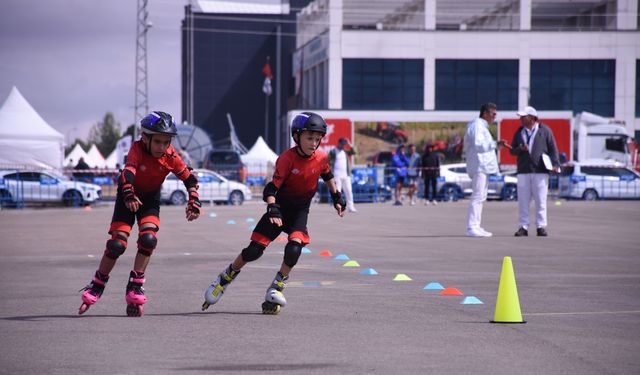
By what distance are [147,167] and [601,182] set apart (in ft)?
104

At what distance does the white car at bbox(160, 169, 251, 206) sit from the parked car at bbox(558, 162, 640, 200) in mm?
11456

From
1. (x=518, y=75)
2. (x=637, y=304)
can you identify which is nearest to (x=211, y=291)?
(x=637, y=304)

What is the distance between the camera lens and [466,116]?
6028cm

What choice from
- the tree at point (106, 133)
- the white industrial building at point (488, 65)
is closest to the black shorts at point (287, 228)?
the white industrial building at point (488, 65)

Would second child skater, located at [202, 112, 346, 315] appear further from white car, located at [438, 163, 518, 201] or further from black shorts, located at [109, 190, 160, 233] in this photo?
white car, located at [438, 163, 518, 201]

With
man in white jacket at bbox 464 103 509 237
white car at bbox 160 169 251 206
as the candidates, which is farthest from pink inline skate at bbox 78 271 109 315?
white car at bbox 160 169 251 206

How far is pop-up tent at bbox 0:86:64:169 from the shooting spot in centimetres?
3878

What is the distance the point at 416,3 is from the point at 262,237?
6208 centimetres

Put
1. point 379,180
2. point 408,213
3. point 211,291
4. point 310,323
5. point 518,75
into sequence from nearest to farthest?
point 310,323 → point 211,291 → point 408,213 → point 379,180 → point 518,75

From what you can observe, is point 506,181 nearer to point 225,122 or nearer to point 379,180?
point 379,180

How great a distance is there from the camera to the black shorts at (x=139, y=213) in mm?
8539

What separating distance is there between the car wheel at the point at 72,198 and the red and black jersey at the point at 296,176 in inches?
1078

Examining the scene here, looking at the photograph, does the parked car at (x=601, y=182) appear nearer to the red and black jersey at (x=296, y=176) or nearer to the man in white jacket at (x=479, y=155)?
the man in white jacket at (x=479, y=155)

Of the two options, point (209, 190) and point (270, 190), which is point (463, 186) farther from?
point (270, 190)
